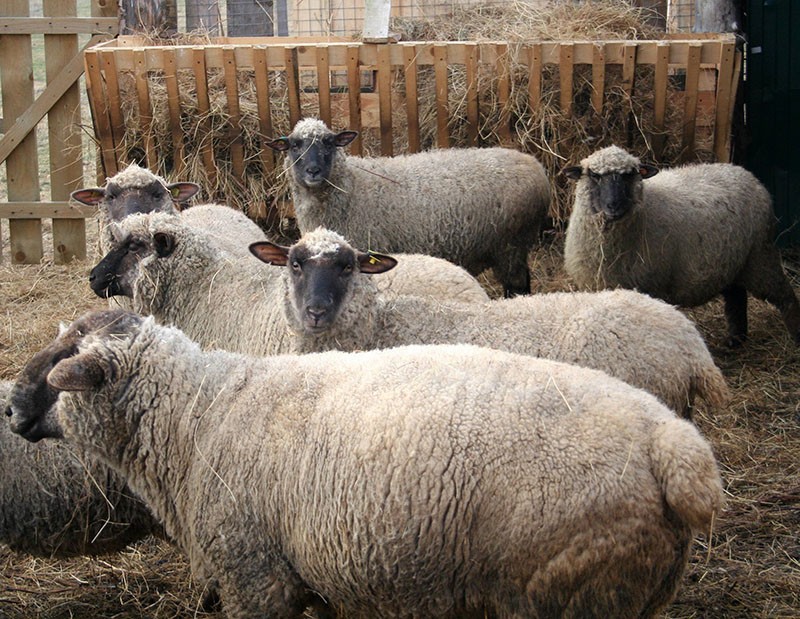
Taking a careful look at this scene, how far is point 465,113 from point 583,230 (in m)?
1.99

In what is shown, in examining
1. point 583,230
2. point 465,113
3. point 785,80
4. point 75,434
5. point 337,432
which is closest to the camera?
point 337,432

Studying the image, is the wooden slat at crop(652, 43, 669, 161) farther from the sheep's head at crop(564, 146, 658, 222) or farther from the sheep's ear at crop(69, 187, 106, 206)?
the sheep's ear at crop(69, 187, 106, 206)

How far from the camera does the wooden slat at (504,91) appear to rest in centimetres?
884

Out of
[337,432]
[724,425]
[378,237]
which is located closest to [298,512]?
[337,432]

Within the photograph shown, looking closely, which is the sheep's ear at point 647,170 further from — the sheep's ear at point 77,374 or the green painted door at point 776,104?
the sheep's ear at point 77,374

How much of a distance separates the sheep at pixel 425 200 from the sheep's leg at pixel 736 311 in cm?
161

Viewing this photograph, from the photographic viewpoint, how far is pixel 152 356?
3.89m

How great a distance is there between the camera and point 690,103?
28.0 feet

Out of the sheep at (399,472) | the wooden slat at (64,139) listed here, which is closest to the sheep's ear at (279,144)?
the wooden slat at (64,139)

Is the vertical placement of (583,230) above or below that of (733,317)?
above

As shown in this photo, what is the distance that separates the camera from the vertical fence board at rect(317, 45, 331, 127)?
8.77m

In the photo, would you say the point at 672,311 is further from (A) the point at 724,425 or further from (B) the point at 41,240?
(B) the point at 41,240

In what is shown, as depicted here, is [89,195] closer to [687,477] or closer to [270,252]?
[270,252]

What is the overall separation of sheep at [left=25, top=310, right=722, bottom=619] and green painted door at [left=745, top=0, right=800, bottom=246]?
713 cm
